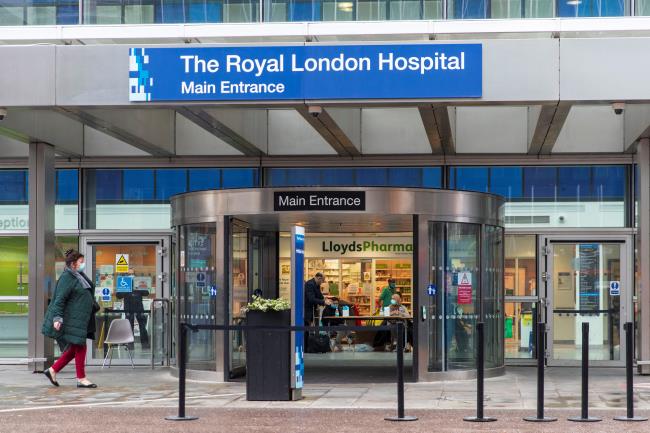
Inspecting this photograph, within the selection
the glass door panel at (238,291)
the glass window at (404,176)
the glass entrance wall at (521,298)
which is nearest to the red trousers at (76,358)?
the glass door panel at (238,291)

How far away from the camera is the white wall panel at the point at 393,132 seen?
59.2 feet

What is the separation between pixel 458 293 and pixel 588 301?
3.46 m

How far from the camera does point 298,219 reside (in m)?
16.0

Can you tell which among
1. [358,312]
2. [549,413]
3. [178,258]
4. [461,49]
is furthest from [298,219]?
[358,312]

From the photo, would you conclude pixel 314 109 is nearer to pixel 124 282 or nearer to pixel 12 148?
A: pixel 124 282

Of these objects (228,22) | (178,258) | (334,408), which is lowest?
(334,408)

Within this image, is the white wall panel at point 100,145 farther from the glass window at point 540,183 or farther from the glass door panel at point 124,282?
the glass window at point 540,183

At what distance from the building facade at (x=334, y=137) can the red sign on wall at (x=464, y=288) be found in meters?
0.96

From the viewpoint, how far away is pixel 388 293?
2134 cm

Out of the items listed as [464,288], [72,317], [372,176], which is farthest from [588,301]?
[72,317]

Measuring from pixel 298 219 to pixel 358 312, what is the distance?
7046 mm

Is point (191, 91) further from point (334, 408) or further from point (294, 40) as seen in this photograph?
point (334, 408)

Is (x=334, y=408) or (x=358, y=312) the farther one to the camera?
(x=358, y=312)

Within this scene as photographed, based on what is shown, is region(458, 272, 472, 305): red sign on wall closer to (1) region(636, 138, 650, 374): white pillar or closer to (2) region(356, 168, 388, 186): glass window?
(1) region(636, 138, 650, 374): white pillar
